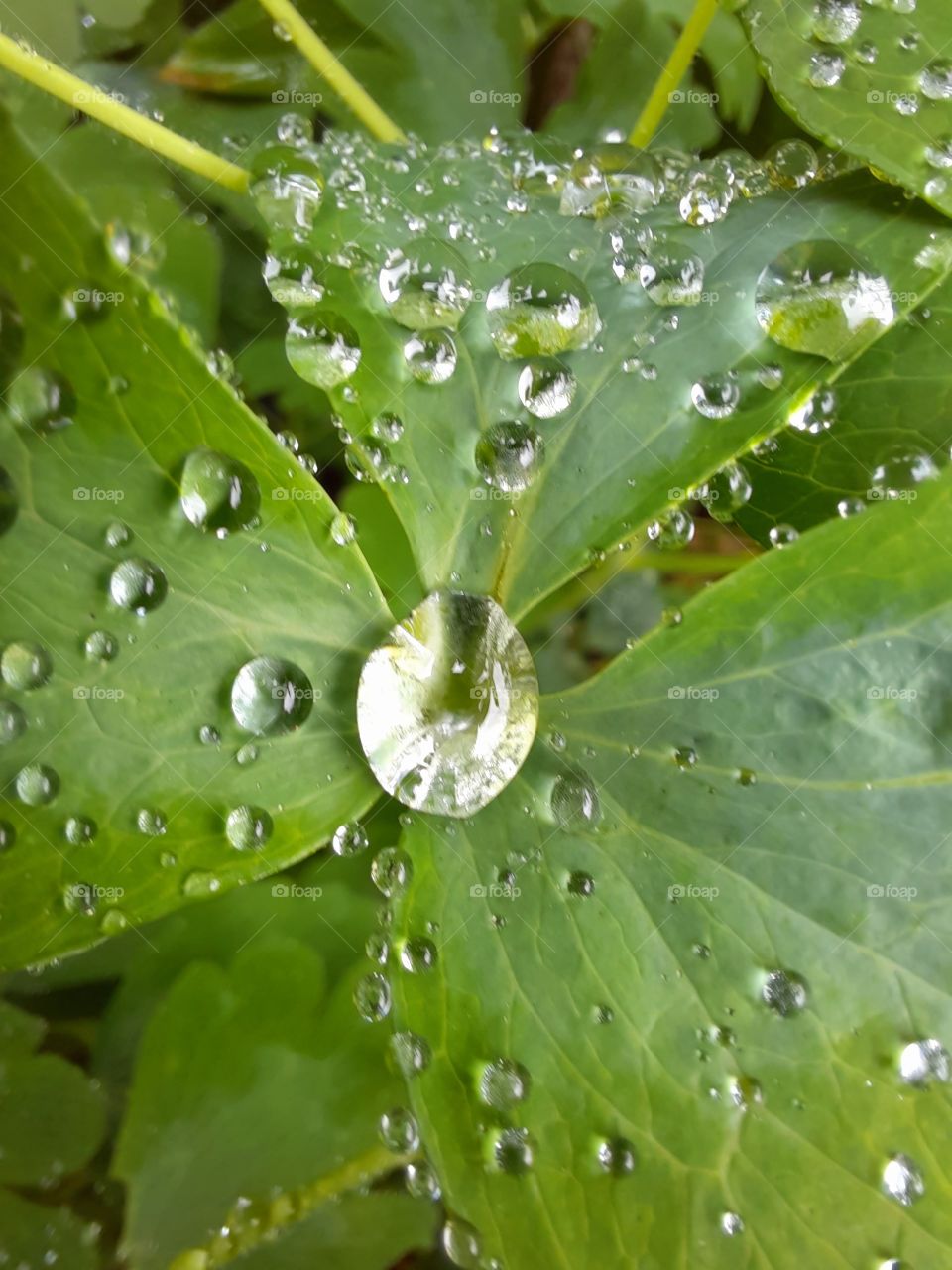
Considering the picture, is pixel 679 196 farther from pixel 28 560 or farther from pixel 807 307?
pixel 28 560

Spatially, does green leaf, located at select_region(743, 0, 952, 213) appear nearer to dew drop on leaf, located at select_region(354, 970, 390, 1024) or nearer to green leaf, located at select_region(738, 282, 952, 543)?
green leaf, located at select_region(738, 282, 952, 543)

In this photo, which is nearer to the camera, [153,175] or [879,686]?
[879,686]

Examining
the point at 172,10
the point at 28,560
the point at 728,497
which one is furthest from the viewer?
the point at 172,10

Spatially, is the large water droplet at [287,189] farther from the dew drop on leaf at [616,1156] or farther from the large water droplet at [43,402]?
the dew drop on leaf at [616,1156]

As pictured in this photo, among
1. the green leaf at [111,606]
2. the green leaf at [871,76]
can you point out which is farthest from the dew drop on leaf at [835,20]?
the green leaf at [111,606]

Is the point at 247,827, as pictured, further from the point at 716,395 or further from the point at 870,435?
the point at 870,435

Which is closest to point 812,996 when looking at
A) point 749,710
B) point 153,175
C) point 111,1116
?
→ point 749,710

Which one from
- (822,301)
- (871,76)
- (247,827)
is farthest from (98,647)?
(871,76)

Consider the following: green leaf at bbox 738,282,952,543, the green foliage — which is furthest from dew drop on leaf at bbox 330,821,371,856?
green leaf at bbox 738,282,952,543
